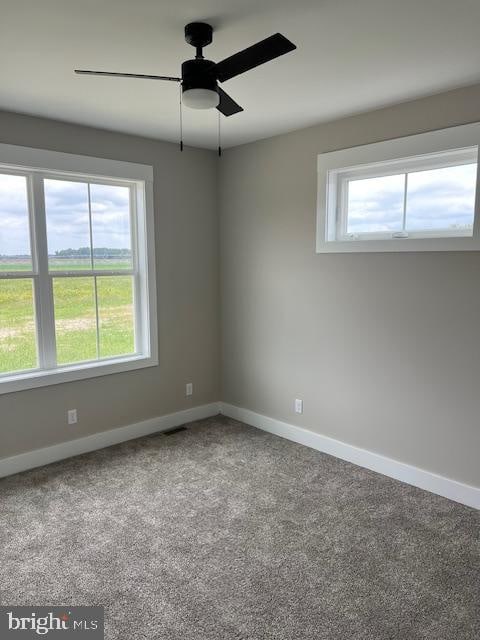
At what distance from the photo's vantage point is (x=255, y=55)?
1.77 metres

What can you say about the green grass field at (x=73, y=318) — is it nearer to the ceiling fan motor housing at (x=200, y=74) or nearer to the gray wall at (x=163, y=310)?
the gray wall at (x=163, y=310)

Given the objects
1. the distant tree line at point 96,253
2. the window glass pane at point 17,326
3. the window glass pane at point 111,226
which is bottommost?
the window glass pane at point 17,326

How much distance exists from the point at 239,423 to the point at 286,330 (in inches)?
42.5

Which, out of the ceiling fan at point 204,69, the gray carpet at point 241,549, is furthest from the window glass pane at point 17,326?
the ceiling fan at point 204,69

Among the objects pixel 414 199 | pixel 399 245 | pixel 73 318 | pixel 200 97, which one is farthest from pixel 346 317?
pixel 73 318

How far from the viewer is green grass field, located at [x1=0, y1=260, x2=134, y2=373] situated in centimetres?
331

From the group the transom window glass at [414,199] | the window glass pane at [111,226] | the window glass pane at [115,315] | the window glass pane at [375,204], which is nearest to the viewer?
the transom window glass at [414,199]

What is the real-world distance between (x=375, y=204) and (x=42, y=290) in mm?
2563

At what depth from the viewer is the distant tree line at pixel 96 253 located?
11.5 ft

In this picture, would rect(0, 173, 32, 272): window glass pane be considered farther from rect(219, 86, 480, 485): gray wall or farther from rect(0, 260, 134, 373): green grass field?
rect(219, 86, 480, 485): gray wall

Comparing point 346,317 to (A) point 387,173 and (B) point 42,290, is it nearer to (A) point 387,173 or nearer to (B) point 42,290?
(A) point 387,173

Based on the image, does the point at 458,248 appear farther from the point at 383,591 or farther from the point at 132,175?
the point at 132,175

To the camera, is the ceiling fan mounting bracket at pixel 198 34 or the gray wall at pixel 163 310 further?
the gray wall at pixel 163 310

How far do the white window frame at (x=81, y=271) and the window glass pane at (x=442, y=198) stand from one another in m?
2.13
